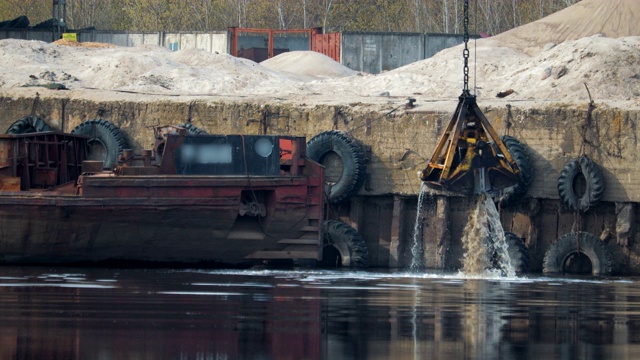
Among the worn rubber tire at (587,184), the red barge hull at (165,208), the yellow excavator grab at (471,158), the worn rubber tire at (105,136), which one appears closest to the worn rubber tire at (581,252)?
the worn rubber tire at (587,184)

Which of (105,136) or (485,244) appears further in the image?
(105,136)

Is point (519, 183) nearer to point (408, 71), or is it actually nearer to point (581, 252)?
point (581, 252)

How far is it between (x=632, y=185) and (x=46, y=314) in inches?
613

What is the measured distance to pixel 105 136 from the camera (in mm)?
30359

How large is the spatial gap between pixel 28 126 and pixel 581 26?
16.8 meters

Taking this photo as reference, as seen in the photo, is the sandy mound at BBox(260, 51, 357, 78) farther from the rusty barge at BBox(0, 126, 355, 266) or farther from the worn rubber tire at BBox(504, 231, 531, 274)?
the rusty barge at BBox(0, 126, 355, 266)

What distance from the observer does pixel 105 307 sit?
16.5 metres

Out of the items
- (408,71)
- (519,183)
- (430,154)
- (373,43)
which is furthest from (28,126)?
(373,43)

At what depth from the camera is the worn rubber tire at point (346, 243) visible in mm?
27844

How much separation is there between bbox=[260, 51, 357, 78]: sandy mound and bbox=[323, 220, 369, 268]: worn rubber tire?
46.5 feet

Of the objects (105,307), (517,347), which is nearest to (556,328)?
(517,347)

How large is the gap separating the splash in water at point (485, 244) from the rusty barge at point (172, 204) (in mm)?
3074

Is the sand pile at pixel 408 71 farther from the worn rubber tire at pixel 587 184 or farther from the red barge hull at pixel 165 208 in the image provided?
the red barge hull at pixel 165 208

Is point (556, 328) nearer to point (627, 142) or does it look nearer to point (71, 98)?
point (627, 142)
